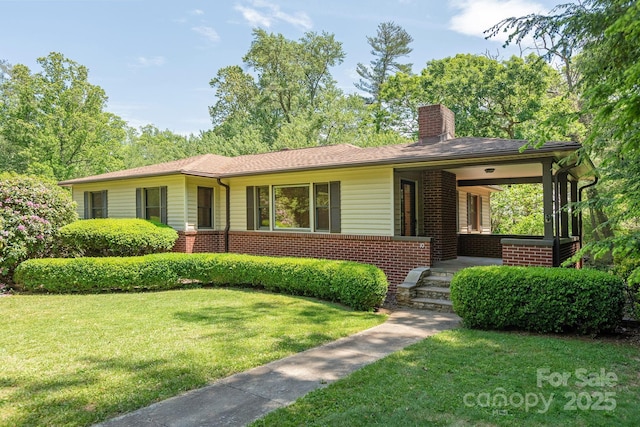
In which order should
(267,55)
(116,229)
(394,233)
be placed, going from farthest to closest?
(267,55)
(116,229)
(394,233)

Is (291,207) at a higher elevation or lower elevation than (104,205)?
lower

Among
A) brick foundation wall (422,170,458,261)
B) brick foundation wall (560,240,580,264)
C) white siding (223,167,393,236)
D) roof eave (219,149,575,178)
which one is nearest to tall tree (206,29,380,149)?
brick foundation wall (422,170,458,261)

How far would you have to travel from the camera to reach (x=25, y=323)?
670 cm

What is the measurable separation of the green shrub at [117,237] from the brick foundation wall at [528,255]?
9205mm

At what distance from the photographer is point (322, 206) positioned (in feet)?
35.5

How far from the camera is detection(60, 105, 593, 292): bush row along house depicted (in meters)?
8.26

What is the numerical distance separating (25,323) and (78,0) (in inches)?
323

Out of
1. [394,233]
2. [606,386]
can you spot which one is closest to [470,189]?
[394,233]

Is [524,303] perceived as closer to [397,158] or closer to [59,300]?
[397,158]

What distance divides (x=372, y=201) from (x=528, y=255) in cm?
367

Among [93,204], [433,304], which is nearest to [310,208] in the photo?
[433,304]

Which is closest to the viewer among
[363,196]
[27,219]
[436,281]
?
[436,281]

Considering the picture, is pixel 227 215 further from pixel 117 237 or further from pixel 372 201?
pixel 372 201

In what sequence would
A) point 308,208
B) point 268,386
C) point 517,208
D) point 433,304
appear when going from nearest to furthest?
point 268,386
point 433,304
point 308,208
point 517,208
